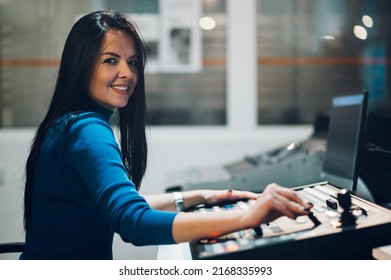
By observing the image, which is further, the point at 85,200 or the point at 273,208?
the point at 85,200

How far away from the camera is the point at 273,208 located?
0.67m

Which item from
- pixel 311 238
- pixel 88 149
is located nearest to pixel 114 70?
pixel 88 149

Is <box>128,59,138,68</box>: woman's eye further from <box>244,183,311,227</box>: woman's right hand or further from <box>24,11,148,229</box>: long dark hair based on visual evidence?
<box>244,183,311,227</box>: woman's right hand

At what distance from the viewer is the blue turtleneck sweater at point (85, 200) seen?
69 cm

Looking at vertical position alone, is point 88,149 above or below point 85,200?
above

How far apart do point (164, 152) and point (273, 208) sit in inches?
39.7

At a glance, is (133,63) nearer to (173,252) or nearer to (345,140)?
(173,252)

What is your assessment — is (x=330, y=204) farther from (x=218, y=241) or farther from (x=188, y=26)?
(x=188, y=26)

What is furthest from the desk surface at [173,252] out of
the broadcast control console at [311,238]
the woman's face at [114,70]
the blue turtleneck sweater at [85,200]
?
the woman's face at [114,70]

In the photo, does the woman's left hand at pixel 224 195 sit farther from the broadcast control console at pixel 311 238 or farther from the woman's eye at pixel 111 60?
the woman's eye at pixel 111 60

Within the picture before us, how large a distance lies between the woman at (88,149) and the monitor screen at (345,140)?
0.97 feet

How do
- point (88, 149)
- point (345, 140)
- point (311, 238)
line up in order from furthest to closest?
point (345, 140) → point (88, 149) → point (311, 238)

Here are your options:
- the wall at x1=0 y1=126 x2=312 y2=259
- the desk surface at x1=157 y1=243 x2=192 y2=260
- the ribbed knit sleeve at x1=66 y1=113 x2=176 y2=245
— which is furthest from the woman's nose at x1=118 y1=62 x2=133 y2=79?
the desk surface at x1=157 y1=243 x2=192 y2=260

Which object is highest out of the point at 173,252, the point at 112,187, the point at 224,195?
the point at 112,187
